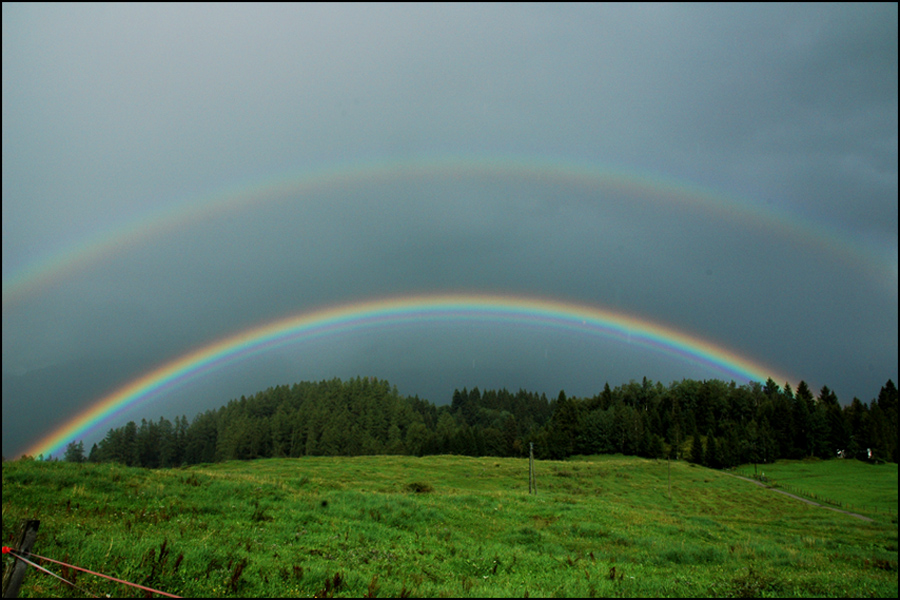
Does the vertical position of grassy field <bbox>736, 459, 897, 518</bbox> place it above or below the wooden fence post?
below

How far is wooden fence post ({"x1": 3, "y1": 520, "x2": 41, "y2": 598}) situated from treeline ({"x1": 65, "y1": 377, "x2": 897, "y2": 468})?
122944mm

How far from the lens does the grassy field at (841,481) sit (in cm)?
6238

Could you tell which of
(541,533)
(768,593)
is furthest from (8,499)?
(768,593)

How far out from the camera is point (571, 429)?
136m

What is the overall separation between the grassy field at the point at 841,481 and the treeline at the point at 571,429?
28.4 ft

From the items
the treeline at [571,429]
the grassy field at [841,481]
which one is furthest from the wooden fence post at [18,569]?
the treeline at [571,429]

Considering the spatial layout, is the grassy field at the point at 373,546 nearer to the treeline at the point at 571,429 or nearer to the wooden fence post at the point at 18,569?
the wooden fence post at the point at 18,569

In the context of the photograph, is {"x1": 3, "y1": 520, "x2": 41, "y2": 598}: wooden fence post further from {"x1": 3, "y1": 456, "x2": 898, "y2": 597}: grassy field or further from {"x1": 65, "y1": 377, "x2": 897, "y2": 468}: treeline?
{"x1": 65, "y1": 377, "x2": 897, "y2": 468}: treeline

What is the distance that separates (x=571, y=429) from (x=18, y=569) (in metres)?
140

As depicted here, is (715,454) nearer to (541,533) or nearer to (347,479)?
(347,479)

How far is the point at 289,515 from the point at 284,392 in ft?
601

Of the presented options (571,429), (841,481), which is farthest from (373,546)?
(571,429)

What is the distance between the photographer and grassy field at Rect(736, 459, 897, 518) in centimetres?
6238

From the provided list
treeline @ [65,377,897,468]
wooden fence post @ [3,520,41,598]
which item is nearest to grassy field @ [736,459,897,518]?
treeline @ [65,377,897,468]
